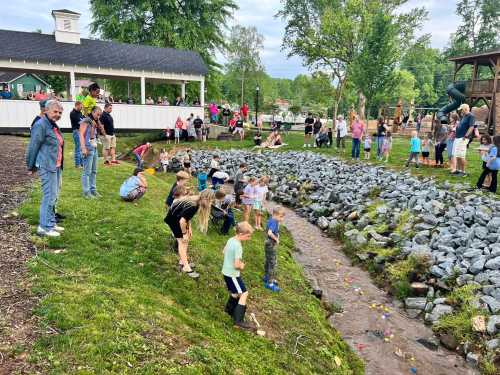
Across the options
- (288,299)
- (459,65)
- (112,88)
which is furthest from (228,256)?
(112,88)

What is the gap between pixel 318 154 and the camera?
2227 centimetres

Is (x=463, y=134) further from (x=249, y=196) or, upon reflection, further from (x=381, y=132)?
(x=249, y=196)

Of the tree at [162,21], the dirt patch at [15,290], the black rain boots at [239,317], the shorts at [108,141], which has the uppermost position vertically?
the tree at [162,21]

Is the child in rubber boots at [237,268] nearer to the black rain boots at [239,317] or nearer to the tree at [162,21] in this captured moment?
the black rain boots at [239,317]

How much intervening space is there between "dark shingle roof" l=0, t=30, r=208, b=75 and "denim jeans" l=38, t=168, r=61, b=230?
18493 millimetres

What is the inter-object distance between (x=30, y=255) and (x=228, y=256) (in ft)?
9.88

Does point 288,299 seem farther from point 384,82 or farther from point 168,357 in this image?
point 384,82

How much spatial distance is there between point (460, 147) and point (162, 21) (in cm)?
2803

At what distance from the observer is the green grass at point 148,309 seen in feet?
14.1

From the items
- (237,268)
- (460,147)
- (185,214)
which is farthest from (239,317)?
(460,147)

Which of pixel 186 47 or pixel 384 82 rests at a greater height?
pixel 186 47

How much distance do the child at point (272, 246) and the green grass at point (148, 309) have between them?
26 cm

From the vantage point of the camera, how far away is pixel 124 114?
81.7 feet

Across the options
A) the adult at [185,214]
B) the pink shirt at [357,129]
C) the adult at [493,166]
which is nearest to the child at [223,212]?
the adult at [185,214]
